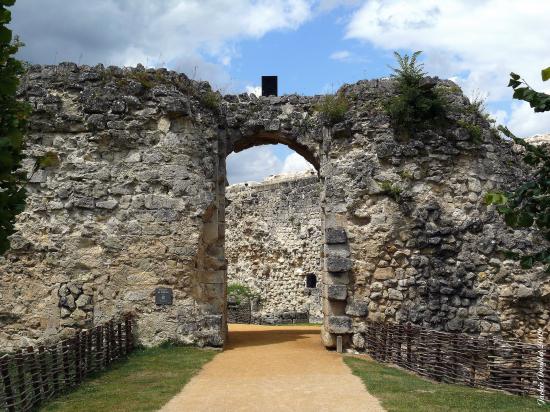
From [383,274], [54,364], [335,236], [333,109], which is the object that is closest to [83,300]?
[54,364]

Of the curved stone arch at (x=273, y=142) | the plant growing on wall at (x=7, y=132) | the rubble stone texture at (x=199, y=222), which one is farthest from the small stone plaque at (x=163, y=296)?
the plant growing on wall at (x=7, y=132)

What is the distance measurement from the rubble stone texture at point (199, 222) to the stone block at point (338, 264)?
33mm

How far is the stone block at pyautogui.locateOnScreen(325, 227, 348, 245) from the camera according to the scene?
47.5 feet

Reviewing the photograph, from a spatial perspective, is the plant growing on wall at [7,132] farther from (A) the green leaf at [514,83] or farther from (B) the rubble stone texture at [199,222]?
(B) the rubble stone texture at [199,222]

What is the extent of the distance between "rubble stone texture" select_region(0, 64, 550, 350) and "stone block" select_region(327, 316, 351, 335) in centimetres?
2

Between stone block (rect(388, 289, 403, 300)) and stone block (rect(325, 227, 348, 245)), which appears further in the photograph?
stone block (rect(325, 227, 348, 245))

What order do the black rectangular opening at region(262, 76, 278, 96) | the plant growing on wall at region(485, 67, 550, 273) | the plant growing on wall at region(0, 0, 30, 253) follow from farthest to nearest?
1. the black rectangular opening at region(262, 76, 278, 96)
2. the plant growing on wall at region(485, 67, 550, 273)
3. the plant growing on wall at region(0, 0, 30, 253)

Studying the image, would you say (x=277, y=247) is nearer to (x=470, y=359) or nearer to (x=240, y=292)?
(x=240, y=292)

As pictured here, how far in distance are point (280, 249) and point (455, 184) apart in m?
13.5

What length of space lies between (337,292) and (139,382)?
5.38m

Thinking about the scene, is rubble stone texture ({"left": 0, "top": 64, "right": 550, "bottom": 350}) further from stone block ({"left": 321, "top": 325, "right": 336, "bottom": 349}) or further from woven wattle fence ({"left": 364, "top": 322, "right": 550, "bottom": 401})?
woven wattle fence ({"left": 364, "top": 322, "right": 550, "bottom": 401})

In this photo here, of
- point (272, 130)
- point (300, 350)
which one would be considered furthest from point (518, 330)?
point (272, 130)

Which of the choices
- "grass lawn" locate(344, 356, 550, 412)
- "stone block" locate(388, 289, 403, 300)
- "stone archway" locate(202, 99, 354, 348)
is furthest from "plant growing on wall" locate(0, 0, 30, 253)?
"stone block" locate(388, 289, 403, 300)

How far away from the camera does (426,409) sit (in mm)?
8320
